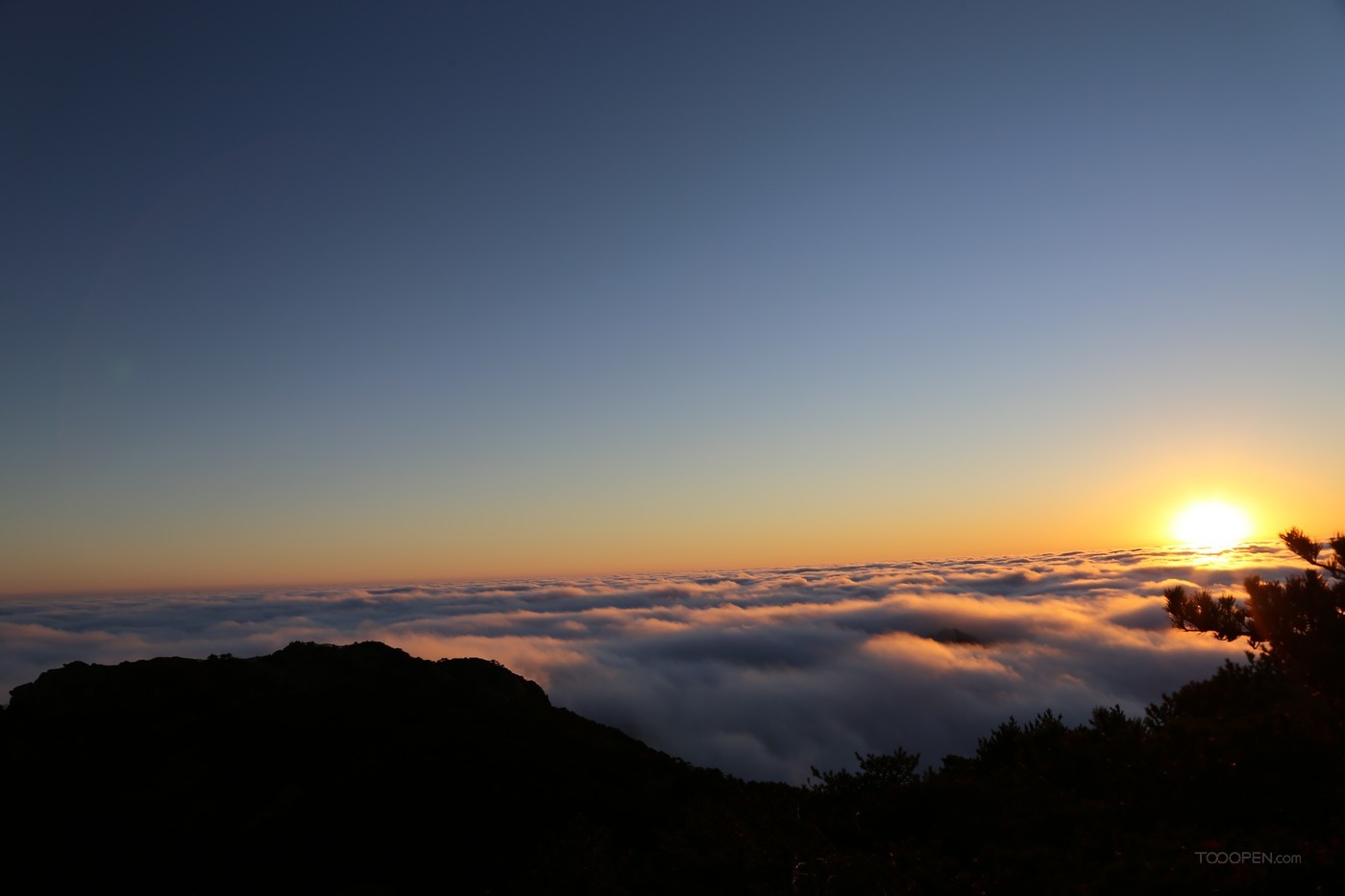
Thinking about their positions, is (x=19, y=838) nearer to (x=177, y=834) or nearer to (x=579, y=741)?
(x=177, y=834)

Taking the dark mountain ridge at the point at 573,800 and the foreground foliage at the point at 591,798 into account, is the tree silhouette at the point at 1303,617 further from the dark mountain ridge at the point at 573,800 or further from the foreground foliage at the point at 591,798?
the dark mountain ridge at the point at 573,800

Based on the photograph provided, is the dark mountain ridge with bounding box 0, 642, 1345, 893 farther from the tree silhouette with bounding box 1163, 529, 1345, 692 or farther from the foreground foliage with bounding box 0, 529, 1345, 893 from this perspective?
the tree silhouette with bounding box 1163, 529, 1345, 692

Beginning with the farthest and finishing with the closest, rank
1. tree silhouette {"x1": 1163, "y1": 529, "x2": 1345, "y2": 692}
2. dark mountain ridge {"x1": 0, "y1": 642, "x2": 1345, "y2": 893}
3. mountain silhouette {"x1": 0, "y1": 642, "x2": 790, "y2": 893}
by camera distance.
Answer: mountain silhouette {"x1": 0, "y1": 642, "x2": 790, "y2": 893}
tree silhouette {"x1": 1163, "y1": 529, "x2": 1345, "y2": 692}
dark mountain ridge {"x1": 0, "y1": 642, "x2": 1345, "y2": 893}

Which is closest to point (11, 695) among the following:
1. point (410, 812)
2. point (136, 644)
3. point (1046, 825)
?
point (410, 812)

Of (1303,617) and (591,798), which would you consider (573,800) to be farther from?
(1303,617)

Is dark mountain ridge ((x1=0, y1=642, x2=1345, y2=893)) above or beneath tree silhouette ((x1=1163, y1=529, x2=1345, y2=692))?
beneath

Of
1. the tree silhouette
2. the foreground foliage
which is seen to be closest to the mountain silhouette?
the foreground foliage

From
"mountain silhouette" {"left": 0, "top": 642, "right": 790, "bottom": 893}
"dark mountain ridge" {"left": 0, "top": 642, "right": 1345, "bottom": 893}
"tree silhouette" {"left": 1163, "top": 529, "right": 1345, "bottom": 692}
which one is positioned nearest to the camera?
"dark mountain ridge" {"left": 0, "top": 642, "right": 1345, "bottom": 893}

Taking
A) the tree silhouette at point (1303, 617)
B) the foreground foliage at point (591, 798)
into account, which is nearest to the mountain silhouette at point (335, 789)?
the foreground foliage at point (591, 798)

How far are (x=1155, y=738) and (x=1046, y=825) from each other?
359 centimetres

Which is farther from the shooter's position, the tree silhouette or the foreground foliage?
the tree silhouette

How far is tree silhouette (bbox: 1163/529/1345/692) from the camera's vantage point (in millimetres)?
11344

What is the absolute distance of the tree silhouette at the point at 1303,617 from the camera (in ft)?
37.2

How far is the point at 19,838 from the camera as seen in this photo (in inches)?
540
